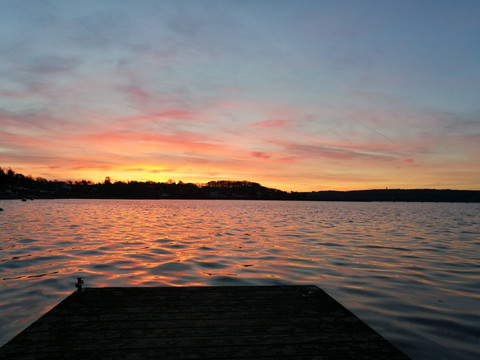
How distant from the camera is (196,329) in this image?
6.23m

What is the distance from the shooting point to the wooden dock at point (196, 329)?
537 cm

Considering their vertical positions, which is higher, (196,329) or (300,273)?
(196,329)

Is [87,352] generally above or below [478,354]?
above

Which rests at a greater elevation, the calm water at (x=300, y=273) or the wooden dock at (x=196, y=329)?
the wooden dock at (x=196, y=329)

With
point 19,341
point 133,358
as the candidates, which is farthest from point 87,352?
point 19,341

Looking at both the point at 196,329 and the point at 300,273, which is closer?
the point at 196,329

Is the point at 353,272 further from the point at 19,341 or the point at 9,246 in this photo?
the point at 9,246

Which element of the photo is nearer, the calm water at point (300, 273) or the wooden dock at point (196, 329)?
the wooden dock at point (196, 329)

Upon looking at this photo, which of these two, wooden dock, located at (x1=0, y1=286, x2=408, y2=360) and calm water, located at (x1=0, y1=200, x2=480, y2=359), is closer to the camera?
wooden dock, located at (x1=0, y1=286, x2=408, y2=360)

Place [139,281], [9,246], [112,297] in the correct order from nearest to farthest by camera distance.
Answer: [112,297] → [139,281] → [9,246]

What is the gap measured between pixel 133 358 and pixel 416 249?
2163 cm

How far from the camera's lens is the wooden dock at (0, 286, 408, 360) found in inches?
211

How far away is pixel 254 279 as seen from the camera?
522 inches

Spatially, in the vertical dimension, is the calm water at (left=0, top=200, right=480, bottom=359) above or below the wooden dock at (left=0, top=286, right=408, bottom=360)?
below
